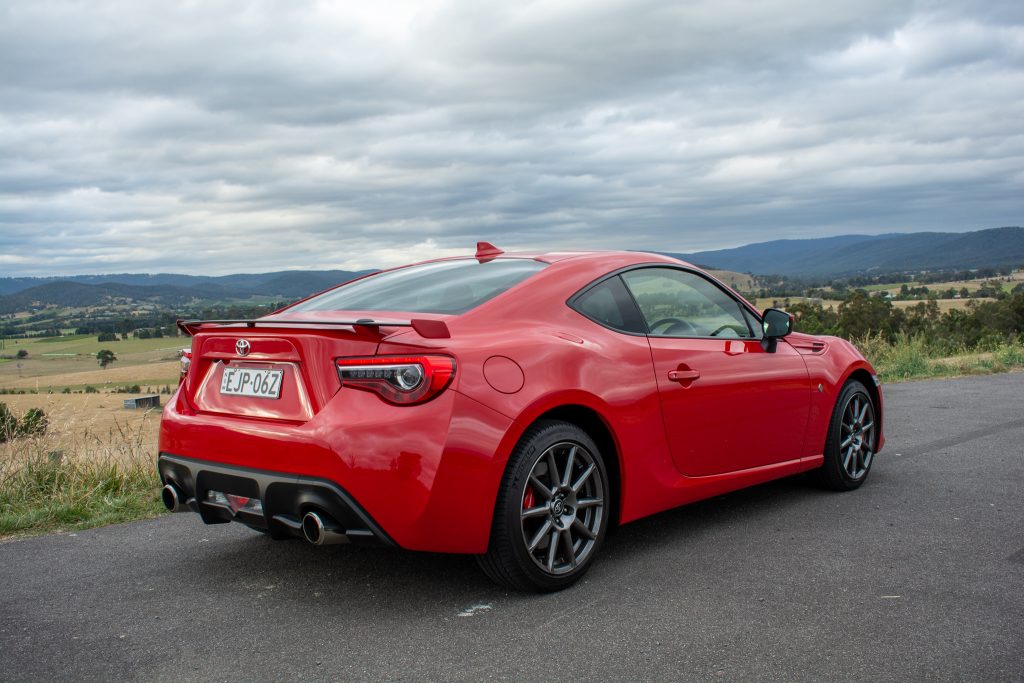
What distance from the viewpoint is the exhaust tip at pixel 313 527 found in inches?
131

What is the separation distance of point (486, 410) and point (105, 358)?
50.6 metres

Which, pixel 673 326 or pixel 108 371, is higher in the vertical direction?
pixel 673 326

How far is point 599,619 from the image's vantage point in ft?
11.2

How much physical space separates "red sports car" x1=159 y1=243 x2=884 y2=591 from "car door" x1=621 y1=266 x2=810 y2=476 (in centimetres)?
1

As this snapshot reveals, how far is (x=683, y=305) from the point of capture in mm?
4699

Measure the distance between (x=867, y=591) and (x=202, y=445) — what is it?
2.91 metres

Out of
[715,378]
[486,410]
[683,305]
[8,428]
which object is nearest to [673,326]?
[683,305]

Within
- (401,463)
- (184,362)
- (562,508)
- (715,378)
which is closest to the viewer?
(401,463)

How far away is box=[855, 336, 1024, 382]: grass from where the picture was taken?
12859 millimetres

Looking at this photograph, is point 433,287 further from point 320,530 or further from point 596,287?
point 320,530

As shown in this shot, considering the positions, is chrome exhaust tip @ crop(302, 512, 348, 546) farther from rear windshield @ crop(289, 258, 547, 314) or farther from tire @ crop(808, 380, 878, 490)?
tire @ crop(808, 380, 878, 490)

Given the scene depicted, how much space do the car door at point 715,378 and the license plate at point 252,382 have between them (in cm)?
178

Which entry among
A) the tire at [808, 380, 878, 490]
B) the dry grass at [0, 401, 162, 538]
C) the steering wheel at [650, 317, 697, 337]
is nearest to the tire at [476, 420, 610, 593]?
the steering wheel at [650, 317, 697, 337]

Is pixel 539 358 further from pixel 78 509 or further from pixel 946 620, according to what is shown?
pixel 78 509
